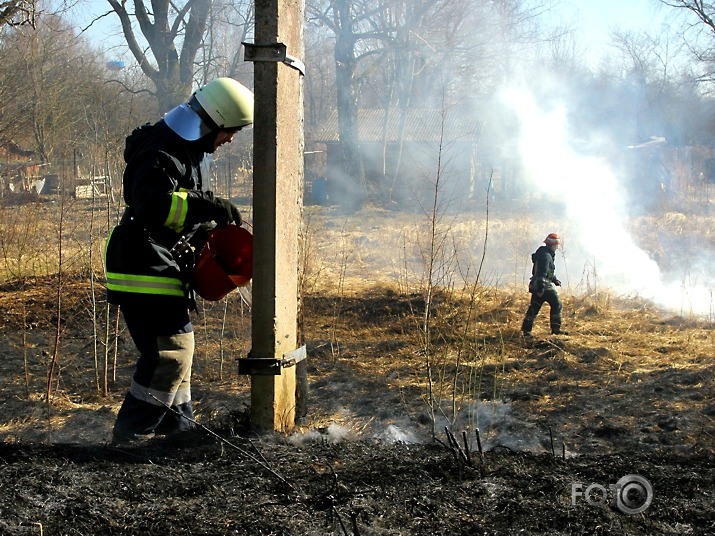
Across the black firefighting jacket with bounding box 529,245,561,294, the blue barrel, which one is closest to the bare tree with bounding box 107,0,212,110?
the blue barrel

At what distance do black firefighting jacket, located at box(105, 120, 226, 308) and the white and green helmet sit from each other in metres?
0.07

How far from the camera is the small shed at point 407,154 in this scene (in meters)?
31.4

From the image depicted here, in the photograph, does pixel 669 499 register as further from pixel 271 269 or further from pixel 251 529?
pixel 271 269

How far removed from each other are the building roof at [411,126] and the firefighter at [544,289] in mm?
24222

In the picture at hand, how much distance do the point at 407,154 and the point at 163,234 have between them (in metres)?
32.0

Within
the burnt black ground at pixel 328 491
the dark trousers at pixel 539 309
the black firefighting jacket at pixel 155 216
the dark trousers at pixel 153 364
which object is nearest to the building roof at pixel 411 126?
the dark trousers at pixel 539 309

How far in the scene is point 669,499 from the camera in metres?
2.85

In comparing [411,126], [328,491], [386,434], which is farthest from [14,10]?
[411,126]

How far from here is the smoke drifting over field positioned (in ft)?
44.4

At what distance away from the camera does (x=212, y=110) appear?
402 cm

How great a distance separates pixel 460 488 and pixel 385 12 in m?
25.6

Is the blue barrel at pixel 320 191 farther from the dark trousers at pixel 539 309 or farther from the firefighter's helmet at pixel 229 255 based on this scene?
the firefighter's helmet at pixel 229 255

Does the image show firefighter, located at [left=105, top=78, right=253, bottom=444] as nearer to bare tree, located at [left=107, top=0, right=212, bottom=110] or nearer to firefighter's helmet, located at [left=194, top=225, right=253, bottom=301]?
firefighter's helmet, located at [left=194, top=225, right=253, bottom=301]

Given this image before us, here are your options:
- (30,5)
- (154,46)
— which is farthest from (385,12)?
(30,5)
